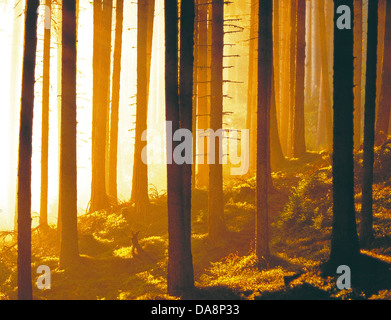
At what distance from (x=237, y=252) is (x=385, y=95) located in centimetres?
899

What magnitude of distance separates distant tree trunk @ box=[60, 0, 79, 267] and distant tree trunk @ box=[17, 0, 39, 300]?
117 inches

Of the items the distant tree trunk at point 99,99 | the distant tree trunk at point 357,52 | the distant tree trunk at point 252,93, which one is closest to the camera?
the distant tree trunk at point 99,99

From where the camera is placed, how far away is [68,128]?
41.0ft

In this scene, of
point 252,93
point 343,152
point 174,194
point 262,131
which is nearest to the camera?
point 343,152

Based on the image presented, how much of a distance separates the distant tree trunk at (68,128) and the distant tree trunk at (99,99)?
5.49 metres

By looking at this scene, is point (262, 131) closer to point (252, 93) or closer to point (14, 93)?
point (252, 93)

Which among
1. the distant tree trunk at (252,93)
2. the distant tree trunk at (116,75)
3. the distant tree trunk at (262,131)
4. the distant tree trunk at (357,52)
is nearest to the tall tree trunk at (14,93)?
the distant tree trunk at (116,75)

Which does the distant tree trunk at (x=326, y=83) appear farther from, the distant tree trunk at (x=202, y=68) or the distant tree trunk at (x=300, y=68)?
the distant tree trunk at (x=202, y=68)

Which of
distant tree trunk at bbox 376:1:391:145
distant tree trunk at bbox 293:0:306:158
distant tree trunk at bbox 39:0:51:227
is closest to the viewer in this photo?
distant tree trunk at bbox 376:1:391:145

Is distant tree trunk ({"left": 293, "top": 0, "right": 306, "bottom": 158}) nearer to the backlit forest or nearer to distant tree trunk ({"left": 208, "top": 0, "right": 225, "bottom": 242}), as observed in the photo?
the backlit forest

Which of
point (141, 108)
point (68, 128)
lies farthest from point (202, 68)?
point (68, 128)

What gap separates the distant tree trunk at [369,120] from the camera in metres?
9.70

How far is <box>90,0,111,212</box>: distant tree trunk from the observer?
1820 cm

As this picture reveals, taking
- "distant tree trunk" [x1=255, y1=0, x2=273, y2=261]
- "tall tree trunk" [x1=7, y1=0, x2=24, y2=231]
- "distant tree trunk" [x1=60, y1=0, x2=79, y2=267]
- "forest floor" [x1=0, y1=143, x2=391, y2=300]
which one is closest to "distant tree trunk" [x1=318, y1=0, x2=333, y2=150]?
"forest floor" [x1=0, y1=143, x2=391, y2=300]
